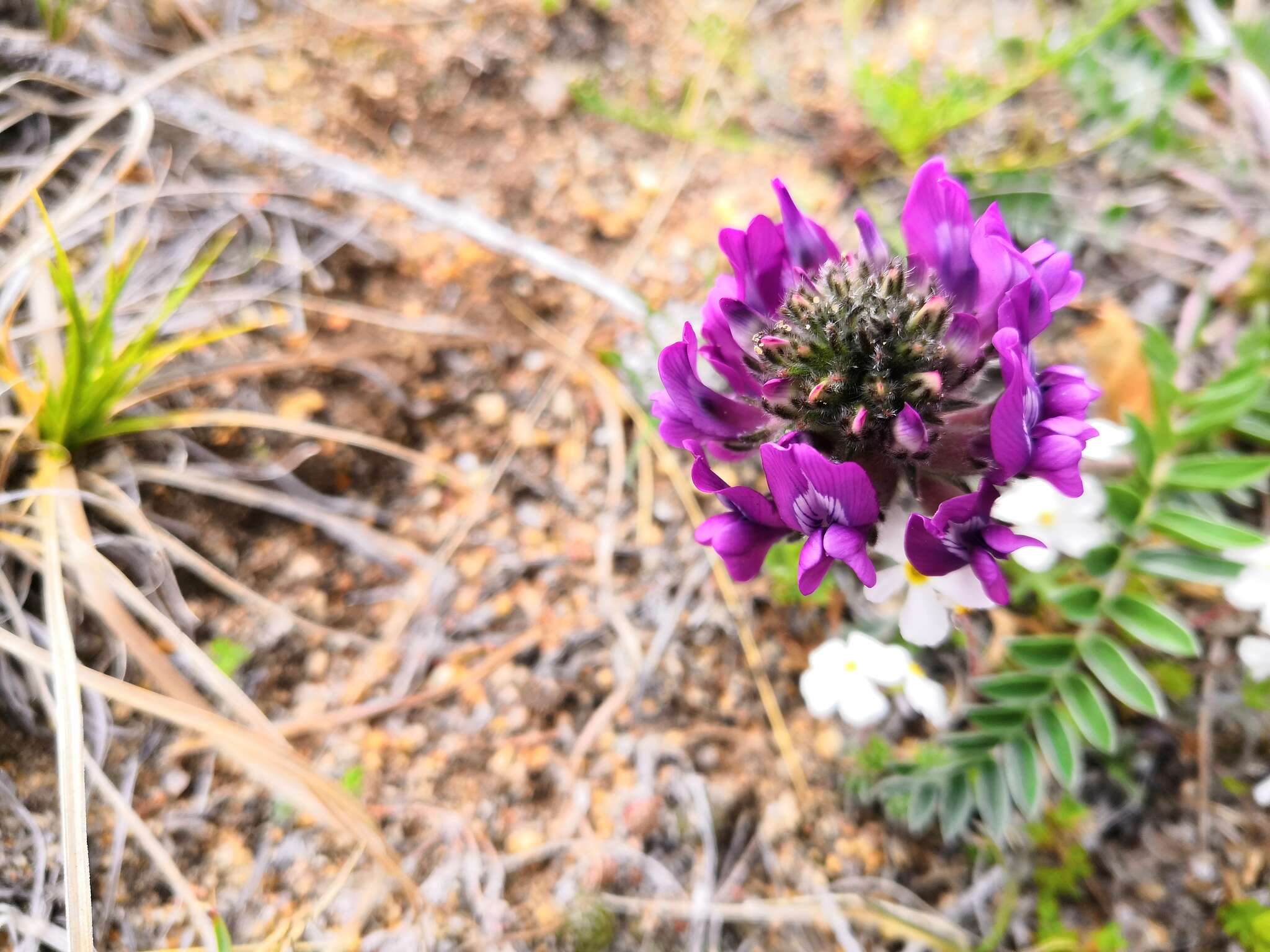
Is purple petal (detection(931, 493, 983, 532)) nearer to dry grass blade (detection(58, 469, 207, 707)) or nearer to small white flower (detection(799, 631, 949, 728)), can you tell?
small white flower (detection(799, 631, 949, 728))

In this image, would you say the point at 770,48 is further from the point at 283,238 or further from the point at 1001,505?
the point at 1001,505

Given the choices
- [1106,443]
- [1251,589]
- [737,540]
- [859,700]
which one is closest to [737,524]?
[737,540]

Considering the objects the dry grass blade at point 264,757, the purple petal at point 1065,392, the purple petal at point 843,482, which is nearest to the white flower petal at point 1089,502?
the purple petal at point 1065,392

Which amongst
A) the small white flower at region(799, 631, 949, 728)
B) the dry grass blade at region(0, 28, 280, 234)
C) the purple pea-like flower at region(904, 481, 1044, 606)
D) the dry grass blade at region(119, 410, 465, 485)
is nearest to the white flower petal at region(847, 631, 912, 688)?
the small white flower at region(799, 631, 949, 728)

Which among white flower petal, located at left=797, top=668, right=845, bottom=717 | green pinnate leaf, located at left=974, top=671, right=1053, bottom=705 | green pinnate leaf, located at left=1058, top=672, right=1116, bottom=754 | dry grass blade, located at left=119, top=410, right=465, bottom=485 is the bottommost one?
green pinnate leaf, located at left=1058, top=672, right=1116, bottom=754

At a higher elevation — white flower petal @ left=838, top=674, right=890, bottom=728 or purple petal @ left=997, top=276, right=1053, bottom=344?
purple petal @ left=997, top=276, right=1053, bottom=344

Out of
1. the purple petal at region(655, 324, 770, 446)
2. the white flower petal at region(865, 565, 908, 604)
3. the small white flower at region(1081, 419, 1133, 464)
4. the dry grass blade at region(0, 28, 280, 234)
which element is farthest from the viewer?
the dry grass blade at region(0, 28, 280, 234)
